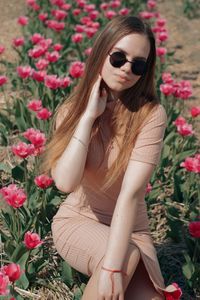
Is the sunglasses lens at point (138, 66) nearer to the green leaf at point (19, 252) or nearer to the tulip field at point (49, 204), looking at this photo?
the tulip field at point (49, 204)

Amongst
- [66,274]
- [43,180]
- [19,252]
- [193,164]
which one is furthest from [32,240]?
[193,164]

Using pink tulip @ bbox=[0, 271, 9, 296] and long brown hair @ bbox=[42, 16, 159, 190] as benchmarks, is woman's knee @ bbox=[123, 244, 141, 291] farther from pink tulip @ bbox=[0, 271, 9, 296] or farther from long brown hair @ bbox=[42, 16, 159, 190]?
pink tulip @ bbox=[0, 271, 9, 296]

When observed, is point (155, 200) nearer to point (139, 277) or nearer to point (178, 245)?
point (178, 245)

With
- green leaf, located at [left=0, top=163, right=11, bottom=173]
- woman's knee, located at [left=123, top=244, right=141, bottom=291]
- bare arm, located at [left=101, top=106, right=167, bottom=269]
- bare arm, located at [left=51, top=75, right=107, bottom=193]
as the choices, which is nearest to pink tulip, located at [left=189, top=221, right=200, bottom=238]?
bare arm, located at [left=101, top=106, right=167, bottom=269]

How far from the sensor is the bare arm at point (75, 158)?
244 centimetres

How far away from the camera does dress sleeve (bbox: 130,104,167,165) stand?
7.96 ft

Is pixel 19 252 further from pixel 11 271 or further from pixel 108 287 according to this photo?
pixel 108 287

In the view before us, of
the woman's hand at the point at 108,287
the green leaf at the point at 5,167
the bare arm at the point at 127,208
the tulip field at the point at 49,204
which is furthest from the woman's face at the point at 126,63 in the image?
the green leaf at the point at 5,167

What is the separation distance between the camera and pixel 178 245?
335cm

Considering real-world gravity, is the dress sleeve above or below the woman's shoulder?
below

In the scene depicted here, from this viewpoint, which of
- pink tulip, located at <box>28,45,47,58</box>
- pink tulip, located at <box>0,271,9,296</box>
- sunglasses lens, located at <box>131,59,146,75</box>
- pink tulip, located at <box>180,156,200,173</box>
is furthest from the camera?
pink tulip, located at <box>28,45,47,58</box>

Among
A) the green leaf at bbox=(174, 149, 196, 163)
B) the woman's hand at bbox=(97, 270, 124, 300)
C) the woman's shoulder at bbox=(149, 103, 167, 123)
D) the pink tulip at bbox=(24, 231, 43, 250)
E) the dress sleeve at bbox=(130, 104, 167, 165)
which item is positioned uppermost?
the woman's shoulder at bbox=(149, 103, 167, 123)

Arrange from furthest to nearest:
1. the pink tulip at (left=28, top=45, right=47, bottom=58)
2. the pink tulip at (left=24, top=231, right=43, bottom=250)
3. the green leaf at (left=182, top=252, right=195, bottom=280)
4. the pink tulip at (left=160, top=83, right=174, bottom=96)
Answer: the pink tulip at (left=28, top=45, right=47, bottom=58), the pink tulip at (left=160, top=83, right=174, bottom=96), the green leaf at (left=182, top=252, right=195, bottom=280), the pink tulip at (left=24, top=231, right=43, bottom=250)

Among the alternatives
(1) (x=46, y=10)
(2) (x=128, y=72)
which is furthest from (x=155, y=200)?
(1) (x=46, y=10)
